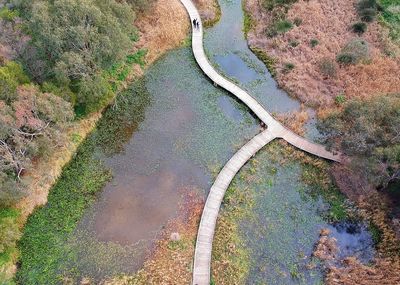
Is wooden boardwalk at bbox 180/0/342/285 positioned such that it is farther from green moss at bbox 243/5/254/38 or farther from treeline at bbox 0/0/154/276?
treeline at bbox 0/0/154/276

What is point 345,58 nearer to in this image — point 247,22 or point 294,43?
point 294,43

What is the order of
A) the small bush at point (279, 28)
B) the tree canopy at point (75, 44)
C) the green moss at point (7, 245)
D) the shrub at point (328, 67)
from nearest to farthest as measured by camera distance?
the green moss at point (7, 245) < the tree canopy at point (75, 44) < the shrub at point (328, 67) < the small bush at point (279, 28)

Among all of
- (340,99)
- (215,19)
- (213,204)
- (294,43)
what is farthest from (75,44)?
(340,99)

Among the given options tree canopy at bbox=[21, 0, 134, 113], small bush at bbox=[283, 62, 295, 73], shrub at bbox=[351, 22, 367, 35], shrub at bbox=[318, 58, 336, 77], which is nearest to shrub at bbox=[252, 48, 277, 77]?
small bush at bbox=[283, 62, 295, 73]

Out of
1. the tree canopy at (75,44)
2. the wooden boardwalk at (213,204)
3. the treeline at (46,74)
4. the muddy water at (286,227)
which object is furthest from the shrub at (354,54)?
the tree canopy at (75,44)

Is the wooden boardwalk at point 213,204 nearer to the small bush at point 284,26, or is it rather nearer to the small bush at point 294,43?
the small bush at point 294,43

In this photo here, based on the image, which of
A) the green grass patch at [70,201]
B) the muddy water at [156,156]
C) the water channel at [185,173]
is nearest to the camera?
the green grass patch at [70,201]

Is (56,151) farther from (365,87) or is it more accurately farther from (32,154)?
(365,87)
